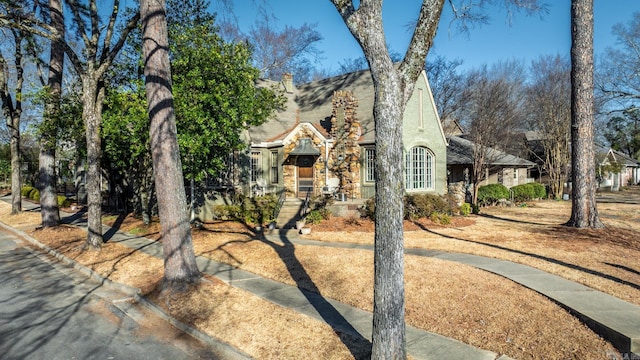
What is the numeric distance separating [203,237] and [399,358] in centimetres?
1005

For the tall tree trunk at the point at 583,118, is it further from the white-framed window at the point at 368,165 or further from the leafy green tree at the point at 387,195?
the leafy green tree at the point at 387,195

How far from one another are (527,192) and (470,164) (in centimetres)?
620

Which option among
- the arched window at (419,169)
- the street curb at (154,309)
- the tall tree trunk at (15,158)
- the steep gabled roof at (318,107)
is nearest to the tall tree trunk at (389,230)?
the street curb at (154,309)

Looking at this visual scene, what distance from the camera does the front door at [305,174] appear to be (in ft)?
63.7

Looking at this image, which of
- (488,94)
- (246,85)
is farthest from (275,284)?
(488,94)

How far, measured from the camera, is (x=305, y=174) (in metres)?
19.5

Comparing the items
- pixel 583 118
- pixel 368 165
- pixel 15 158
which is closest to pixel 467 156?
pixel 368 165

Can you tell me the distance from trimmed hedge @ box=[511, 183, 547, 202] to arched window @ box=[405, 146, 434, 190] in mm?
9255

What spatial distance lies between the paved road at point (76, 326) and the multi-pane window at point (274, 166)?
35.9ft

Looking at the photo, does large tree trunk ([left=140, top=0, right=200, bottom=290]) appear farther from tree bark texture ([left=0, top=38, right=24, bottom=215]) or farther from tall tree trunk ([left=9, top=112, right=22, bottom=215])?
tall tree trunk ([left=9, top=112, right=22, bottom=215])

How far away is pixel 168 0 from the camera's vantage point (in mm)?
14617

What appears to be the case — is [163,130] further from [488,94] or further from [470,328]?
[488,94]

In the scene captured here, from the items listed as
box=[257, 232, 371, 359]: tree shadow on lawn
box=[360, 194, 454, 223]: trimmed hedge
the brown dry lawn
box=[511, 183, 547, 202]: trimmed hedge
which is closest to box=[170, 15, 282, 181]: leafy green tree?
the brown dry lawn

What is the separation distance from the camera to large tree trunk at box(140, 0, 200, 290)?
7.86 m
